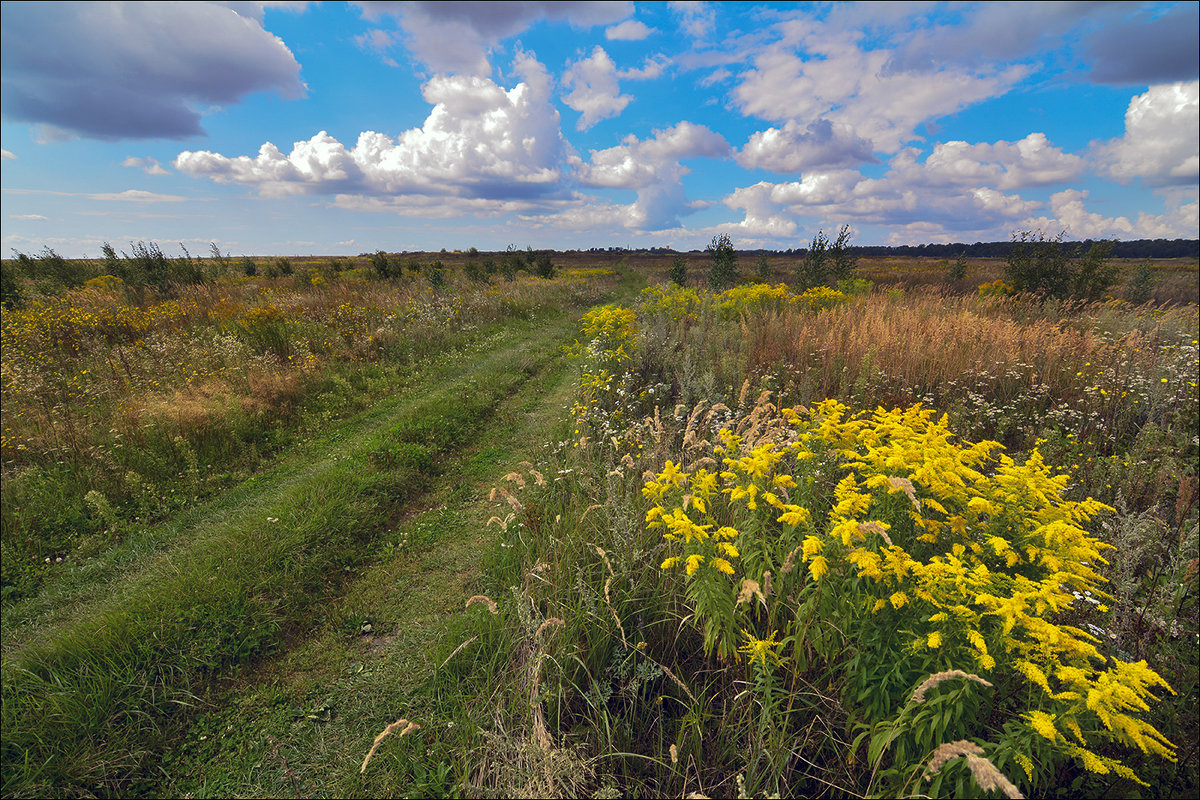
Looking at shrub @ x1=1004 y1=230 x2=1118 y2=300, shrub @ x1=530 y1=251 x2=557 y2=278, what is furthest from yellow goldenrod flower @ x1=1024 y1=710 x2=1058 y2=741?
shrub @ x1=530 y1=251 x2=557 y2=278

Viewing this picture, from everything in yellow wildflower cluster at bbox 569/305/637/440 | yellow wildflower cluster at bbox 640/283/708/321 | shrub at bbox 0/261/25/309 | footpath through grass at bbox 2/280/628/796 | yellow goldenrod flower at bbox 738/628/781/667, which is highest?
shrub at bbox 0/261/25/309

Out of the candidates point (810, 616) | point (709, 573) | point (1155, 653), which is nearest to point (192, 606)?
point (709, 573)

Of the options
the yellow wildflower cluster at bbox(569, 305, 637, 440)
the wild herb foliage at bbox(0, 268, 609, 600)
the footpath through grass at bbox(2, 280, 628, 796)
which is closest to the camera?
the footpath through grass at bbox(2, 280, 628, 796)

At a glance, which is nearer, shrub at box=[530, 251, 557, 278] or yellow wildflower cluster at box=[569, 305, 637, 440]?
yellow wildflower cluster at box=[569, 305, 637, 440]

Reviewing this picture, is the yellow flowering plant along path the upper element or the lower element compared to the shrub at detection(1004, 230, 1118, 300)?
lower

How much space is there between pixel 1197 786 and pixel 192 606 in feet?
→ 20.1

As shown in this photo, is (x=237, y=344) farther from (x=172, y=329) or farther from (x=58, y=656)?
(x=58, y=656)

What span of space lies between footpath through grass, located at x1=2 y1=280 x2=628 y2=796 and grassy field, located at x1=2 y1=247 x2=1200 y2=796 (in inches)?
1.0

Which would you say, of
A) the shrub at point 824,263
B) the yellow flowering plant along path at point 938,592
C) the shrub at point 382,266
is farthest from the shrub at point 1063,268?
the shrub at point 382,266

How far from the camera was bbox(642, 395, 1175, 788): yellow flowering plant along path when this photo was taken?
171 centimetres

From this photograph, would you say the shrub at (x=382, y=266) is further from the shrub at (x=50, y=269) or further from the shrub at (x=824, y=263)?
the shrub at (x=824, y=263)

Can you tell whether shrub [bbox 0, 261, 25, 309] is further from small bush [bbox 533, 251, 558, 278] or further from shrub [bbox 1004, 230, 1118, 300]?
shrub [bbox 1004, 230, 1118, 300]

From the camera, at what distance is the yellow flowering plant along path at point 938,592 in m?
1.71

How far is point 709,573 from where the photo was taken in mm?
2486
